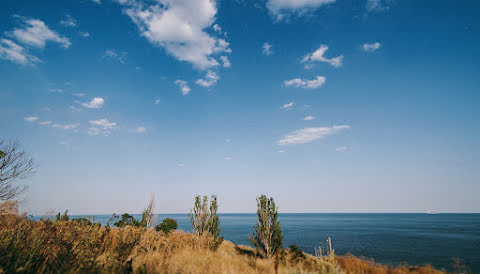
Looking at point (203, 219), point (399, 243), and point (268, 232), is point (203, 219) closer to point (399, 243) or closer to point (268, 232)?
point (268, 232)

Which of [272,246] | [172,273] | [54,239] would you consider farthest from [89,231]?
[272,246]

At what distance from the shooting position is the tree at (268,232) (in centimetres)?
1075

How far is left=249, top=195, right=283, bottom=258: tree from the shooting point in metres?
10.8

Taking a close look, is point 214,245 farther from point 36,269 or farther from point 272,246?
point 36,269

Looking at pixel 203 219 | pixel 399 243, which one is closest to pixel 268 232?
pixel 203 219

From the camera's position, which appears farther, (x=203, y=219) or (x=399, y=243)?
(x=399, y=243)

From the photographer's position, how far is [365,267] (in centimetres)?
978

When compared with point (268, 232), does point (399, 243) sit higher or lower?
lower

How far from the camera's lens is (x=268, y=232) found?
1075 centimetres

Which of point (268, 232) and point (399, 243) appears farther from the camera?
→ point (399, 243)

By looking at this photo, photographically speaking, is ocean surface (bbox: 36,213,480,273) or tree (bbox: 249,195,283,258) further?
ocean surface (bbox: 36,213,480,273)

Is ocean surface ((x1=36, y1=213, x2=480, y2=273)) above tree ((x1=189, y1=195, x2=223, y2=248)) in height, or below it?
below

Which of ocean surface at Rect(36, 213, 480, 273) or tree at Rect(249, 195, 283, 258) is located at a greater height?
tree at Rect(249, 195, 283, 258)

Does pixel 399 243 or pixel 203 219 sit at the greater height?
pixel 203 219
